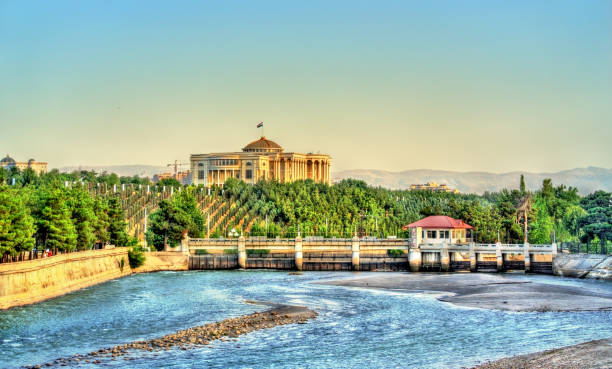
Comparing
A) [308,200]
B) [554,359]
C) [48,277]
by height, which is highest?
[308,200]

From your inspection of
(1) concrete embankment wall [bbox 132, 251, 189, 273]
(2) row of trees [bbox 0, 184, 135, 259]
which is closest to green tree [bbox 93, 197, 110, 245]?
(2) row of trees [bbox 0, 184, 135, 259]

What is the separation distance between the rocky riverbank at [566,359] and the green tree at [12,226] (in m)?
46.9

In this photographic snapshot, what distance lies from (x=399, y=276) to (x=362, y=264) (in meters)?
13.1

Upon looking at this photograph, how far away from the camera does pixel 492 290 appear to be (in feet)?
298

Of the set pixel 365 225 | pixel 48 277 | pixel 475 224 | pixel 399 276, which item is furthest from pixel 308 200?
pixel 48 277

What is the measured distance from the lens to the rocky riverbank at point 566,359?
49.2 m

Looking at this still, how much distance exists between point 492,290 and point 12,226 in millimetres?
54789

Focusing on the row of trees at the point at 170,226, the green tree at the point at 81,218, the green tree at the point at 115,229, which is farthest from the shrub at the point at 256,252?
the green tree at the point at 81,218

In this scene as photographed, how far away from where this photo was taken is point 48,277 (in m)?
78.1

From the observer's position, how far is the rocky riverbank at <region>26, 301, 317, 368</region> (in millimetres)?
52094

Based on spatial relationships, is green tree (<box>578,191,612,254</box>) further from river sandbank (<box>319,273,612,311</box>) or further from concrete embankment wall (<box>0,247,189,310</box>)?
concrete embankment wall (<box>0,247,189,310</box>)

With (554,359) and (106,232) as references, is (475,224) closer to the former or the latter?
(106,232)

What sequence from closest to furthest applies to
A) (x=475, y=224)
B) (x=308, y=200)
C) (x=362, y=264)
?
(x=362, y=264) → (x=475, y=224) → (x=308, y=200)

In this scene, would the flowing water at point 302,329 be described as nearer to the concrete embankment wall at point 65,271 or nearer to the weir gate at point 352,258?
the concrete embankment wall at point 65,271
